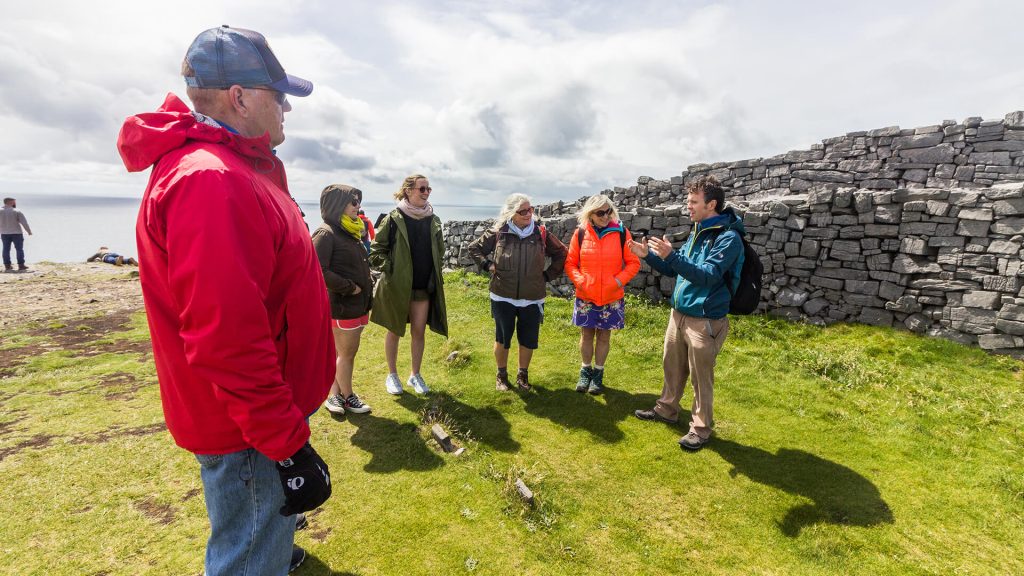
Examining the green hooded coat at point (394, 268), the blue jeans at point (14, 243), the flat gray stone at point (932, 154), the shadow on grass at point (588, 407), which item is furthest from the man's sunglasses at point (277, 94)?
the blue jeans at point (14, 243)

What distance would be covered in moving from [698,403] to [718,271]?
154cm

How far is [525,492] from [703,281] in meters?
2.75

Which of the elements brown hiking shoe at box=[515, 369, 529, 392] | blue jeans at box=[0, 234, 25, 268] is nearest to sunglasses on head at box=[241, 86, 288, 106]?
brown hiking shoe at box=[515, 369, 529, 392]

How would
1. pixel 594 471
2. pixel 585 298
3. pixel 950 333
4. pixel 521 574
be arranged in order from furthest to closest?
pixel 950 333 < pixel 585 298 < pixel 594 471 < pixel 521 574

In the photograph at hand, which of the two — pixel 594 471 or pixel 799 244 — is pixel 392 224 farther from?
pixel 799 244

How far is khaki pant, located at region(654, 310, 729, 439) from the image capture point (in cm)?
496

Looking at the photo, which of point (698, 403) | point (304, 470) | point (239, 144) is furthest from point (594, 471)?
point (239, 144)

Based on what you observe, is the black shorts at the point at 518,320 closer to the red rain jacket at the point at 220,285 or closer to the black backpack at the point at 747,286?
the black backpack at the point at 747,286

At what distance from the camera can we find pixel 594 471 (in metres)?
4.71

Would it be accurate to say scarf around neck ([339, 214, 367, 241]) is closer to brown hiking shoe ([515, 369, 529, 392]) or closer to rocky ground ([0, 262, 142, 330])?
brown hiking shoe ([515, 369, 529, 392])

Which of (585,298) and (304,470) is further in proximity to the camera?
(585,298)

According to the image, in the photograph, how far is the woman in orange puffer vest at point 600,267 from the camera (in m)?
6.14

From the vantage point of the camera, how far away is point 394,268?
5848 mm

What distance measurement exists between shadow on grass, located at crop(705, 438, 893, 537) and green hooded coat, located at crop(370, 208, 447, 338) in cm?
406
